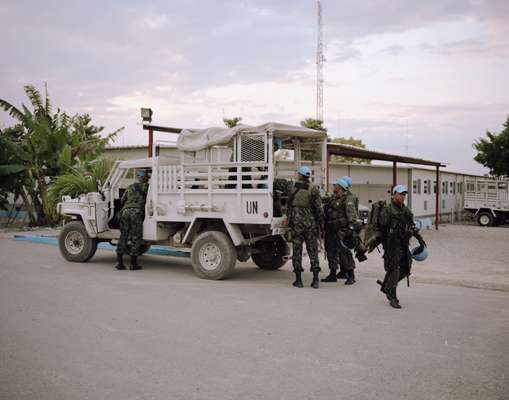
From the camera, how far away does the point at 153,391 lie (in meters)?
4.05

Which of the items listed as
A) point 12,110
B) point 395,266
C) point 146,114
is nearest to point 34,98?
point 12,110

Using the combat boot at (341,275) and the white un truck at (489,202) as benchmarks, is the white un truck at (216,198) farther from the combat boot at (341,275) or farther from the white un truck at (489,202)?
the white un truck at (489,202)

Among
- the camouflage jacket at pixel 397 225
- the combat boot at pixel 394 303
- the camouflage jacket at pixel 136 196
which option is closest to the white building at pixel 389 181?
the camouflage jacket at pixel 136 196

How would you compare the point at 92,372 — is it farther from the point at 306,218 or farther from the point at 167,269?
the point at 167,269

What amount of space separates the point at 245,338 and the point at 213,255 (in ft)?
12.0

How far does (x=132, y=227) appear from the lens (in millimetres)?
9852

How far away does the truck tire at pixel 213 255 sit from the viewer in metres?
8.84

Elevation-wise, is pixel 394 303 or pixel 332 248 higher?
pixel 332 248

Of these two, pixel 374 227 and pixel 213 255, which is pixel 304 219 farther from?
pixel 213 255

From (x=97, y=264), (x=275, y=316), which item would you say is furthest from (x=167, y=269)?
(x=275, y=316)

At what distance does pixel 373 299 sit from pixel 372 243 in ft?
2.79

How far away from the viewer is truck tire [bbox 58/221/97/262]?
426 inches

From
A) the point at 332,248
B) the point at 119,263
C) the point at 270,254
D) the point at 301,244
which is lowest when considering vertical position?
the point at 119,263

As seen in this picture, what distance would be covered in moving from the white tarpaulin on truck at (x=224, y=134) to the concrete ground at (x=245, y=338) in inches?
92.4
